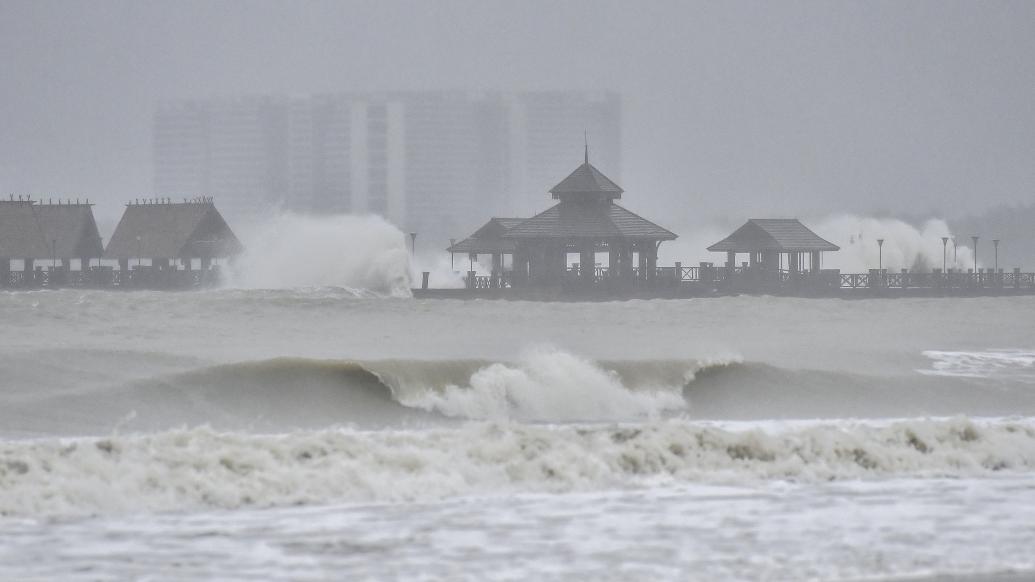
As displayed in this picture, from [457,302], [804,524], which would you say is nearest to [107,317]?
[457,302]

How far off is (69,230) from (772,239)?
42.2 meters

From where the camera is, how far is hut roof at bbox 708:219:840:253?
77188mm

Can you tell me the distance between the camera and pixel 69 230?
322 ft

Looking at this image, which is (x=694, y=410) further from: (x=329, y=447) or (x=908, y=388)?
(x=329, y=447)

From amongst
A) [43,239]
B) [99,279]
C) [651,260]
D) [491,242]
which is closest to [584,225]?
[651,260]

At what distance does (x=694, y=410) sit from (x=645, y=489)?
8265 millimetres

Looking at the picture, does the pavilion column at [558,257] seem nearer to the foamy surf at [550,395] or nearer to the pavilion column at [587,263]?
the pavilion column at [587,263]

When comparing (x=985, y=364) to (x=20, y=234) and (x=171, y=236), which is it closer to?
(x=171, y=236)

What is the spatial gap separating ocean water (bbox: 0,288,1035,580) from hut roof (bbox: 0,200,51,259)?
200ft

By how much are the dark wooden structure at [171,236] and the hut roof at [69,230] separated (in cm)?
145

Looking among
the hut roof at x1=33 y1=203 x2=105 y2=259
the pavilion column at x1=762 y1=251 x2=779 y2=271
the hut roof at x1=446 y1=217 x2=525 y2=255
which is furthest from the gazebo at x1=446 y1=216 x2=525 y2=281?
the hut roof at x1=33 y1=203 x2=105 y2=259

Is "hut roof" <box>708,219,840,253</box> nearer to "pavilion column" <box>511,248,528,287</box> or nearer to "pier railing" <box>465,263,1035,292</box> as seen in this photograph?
"pier railing" <box>465,263,1035,292</box>

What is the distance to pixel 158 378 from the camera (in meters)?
25.5

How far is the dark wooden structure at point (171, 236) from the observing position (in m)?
96.7
